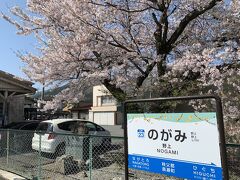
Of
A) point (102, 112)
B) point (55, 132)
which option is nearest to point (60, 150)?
point (55, 132)

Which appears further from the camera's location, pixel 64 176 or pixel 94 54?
pixel 94 54

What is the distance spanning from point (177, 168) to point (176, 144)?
10.3 inches

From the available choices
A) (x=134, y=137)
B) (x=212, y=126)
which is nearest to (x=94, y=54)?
(x=134, y=137)

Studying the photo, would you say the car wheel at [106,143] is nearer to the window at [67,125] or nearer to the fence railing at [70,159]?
the fence railing at [70,159]

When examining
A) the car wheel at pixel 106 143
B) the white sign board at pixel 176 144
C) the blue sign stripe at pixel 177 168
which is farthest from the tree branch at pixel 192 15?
the blue sign stripe at pixel 177 168

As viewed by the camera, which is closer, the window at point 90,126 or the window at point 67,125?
the window at point 67,125

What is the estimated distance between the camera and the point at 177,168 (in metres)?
3.60

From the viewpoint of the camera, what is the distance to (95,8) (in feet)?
34.3

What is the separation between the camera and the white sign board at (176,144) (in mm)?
3301

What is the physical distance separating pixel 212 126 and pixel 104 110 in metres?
48.4

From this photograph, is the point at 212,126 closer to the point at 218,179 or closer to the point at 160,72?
the point at 218,179

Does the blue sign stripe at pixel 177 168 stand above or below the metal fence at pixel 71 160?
above

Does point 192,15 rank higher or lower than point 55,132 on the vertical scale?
higher

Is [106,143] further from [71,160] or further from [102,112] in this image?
[102,112]
